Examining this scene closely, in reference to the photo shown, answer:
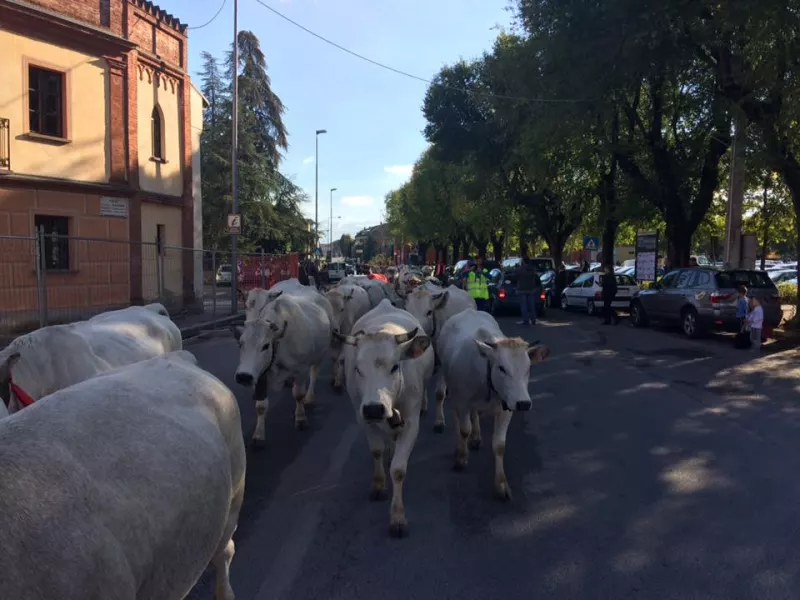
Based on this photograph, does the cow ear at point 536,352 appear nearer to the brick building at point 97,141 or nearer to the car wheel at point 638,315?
the brick building at point 97,141

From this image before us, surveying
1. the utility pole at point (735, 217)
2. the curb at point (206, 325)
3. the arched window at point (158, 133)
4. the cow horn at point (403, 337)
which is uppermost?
the arched window at point (158, 133)

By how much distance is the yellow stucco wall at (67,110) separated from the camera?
16203 millimetres

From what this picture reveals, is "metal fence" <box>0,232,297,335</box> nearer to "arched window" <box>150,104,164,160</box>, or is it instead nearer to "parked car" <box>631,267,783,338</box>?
"arched window" <box>150,104,164,160</box>

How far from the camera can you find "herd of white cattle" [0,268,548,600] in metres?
1.92

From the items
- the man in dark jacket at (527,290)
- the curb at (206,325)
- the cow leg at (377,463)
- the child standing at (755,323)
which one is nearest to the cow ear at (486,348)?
the cow leg at (377,463)

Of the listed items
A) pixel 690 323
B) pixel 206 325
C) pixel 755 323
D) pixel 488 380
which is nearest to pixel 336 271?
pixel 206 325

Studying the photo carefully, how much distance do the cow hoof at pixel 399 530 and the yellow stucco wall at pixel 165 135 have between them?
59.2 feet

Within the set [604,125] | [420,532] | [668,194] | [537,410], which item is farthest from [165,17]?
[420,532]

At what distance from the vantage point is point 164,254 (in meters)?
16.1

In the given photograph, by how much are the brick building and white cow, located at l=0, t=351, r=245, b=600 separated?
11060 millimetres

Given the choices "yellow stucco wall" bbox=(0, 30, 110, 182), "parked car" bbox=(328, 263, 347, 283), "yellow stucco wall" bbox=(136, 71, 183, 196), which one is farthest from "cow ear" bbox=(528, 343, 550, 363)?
"parked car" bbox=(328, 263, 347, 283)

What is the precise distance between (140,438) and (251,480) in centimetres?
377

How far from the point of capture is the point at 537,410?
28.6 feet

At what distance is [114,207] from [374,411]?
16.9 metres
